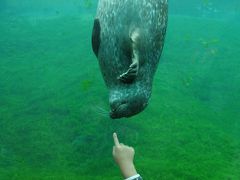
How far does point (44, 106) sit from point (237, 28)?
467 inches

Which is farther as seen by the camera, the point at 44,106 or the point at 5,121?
the point at 44,106

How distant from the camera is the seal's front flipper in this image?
1.25 m

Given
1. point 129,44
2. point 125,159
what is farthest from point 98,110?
point 125,159

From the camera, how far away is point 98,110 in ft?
5.26

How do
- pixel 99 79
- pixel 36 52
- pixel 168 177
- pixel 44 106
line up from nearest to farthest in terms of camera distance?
pixel 168 177
pixel 44 106
pixel 99 79
pixel 36 52

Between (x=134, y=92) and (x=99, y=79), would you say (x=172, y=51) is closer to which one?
(x=99, y=79)

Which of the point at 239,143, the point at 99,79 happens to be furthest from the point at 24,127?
the point at 239,143

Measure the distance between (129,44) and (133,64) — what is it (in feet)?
0.38

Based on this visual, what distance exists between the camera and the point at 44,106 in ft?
32.6

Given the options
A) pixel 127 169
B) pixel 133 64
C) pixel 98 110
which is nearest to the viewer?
pixel 133 64

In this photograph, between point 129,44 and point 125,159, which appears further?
point 125,159

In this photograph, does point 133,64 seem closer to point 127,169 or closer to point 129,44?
point 129,44

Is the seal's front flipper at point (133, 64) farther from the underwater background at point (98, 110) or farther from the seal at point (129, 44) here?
the underwater background at point (98, 110)

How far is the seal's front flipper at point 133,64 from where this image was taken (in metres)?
1.25
